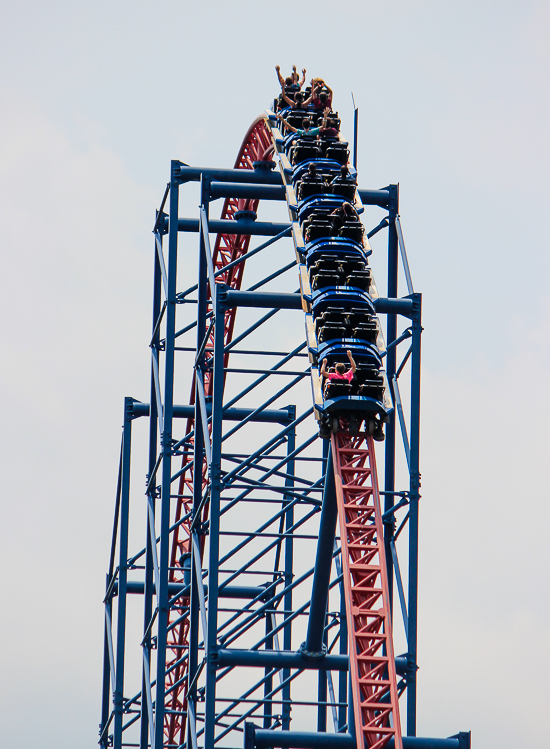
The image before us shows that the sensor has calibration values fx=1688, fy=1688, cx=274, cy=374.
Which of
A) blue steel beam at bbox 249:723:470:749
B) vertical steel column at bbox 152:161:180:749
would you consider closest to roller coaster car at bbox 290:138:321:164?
vertical steel column at bbox 152:161:180:749

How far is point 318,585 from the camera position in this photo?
72.5 ft

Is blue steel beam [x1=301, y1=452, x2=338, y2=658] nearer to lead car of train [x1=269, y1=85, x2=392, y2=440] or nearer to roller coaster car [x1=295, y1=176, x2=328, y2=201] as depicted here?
lead car of train [x1=269, y1=85, x2=392, y2=440]

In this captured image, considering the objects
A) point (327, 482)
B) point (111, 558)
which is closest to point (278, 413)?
point (111, 558)

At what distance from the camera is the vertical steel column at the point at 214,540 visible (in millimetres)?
21109

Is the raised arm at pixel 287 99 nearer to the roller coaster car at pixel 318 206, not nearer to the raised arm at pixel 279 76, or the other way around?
the raised arm at pixel 279 76

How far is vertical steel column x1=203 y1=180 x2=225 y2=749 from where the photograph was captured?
21.1 m

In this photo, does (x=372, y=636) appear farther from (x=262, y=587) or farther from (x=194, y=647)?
(x=262, y=587)

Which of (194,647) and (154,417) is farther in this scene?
(154,417)

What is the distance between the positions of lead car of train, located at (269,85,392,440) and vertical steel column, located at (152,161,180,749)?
196 cm

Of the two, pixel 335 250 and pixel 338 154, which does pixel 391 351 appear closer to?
pixel 335 250

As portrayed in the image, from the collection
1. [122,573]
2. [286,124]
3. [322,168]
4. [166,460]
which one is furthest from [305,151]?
[122,573]

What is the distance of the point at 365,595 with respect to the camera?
65.5ft

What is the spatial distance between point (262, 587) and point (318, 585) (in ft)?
21.8

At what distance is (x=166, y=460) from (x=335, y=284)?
15.3ft
